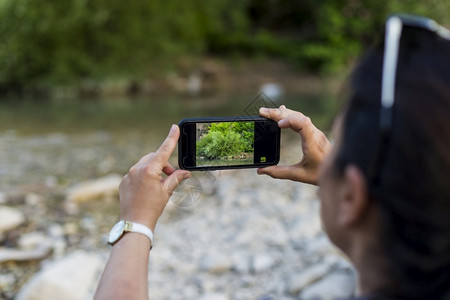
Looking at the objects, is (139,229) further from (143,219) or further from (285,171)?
(285,171)

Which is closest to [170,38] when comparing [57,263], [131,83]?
[131,83]

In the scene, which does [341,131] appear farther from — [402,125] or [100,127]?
[100,127]

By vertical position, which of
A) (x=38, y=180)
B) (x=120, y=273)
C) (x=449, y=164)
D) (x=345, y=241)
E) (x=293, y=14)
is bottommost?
(x=38, y=180)

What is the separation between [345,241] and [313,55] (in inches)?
843

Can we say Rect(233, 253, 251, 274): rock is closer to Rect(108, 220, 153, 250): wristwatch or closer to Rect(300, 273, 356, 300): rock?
Rect(300, 273, 356, 300): rock

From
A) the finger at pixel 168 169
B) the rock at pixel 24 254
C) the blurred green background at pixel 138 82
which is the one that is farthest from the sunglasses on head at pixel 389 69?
the rock at pixel 24 254

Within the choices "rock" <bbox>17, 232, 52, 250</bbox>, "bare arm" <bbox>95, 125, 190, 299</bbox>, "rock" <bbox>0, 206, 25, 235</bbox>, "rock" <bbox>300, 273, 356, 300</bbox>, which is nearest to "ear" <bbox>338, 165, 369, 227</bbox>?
"bare arm" <bbox>95, 125, 190, 299</bbox>

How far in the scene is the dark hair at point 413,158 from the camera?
2.54 ft

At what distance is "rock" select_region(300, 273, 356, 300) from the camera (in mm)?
3764

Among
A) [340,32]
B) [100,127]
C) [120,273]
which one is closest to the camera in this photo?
[120,273]

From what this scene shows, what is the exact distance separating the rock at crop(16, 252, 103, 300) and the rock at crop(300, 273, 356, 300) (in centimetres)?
147

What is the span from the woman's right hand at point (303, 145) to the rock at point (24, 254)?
340cm

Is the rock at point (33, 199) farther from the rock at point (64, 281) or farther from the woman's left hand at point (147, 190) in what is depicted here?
the woman's left hand at point (147, 190)

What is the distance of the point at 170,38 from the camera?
22.1 metres
